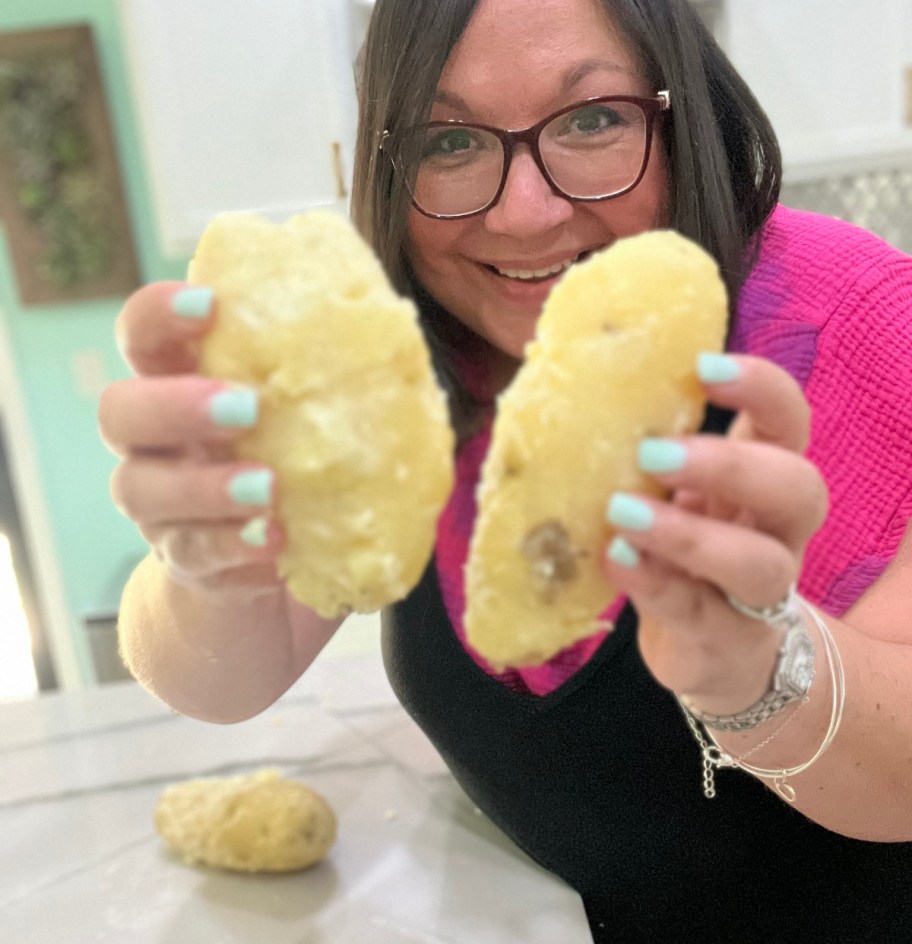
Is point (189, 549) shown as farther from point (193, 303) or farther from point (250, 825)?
point (250, 825)

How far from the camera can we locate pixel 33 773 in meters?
0.92

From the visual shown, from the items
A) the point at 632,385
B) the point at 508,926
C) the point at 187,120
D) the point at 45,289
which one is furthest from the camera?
the point at 45,289

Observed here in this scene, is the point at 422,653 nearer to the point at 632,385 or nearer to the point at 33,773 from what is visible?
the point at 632,385

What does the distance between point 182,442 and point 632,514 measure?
178 mm

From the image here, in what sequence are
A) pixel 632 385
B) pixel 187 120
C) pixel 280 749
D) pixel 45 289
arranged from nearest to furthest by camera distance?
pixel 632 385 < pixel 280 749 < pixel 187 120 < pixel 45 289

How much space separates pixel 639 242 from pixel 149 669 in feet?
1.47

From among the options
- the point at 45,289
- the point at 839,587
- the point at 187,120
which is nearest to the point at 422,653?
the point at 839,587

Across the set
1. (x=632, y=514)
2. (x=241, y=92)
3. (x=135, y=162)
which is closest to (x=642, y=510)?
(x=632, y=514)

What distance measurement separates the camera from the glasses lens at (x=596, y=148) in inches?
18.7

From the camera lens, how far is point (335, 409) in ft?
1.06

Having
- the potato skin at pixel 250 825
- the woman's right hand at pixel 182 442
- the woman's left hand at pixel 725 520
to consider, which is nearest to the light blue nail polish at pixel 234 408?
the woman's right hand at pixel 182 442

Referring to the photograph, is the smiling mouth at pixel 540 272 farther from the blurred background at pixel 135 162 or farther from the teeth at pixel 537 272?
→ the blurred background at pixel 135 162

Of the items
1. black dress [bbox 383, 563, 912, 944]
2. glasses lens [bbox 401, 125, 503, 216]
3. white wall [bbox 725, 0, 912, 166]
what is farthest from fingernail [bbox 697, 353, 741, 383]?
white wall [bbox 725, 0, 912, 166]

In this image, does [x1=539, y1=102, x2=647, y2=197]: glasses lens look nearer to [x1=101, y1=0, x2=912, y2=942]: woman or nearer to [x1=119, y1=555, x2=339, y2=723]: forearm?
[x1=101, y1=0, x2=912, y2=942]: woman
